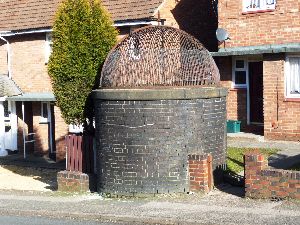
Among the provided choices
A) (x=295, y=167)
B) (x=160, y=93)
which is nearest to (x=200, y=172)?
(x=160, y=93)

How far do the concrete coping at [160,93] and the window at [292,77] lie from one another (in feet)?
20.7

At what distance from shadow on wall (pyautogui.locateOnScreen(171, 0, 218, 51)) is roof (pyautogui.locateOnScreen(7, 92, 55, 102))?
5909 millimetres

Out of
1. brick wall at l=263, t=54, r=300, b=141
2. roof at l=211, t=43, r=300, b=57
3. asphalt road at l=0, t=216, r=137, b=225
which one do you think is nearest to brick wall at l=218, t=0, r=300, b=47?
roof at l=211, t=43, r=300, b=57

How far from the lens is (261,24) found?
61.7ft

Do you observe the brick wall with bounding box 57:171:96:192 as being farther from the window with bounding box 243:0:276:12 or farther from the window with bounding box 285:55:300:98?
the window with bounding box 243:0:276:12

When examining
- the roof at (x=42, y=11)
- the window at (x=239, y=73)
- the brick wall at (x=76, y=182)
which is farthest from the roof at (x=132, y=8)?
the brick wall at (x=76, y=182)

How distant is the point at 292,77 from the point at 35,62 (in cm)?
1084

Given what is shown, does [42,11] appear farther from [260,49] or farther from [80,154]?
[80,154]

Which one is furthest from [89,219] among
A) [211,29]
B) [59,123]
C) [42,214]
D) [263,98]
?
[211,29]

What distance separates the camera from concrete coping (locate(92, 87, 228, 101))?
39.4 feet

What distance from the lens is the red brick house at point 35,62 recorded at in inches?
870

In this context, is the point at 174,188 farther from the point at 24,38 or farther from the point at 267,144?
the point at 24,38

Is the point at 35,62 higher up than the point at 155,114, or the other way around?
the point at 35,62

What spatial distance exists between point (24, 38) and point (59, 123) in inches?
168
